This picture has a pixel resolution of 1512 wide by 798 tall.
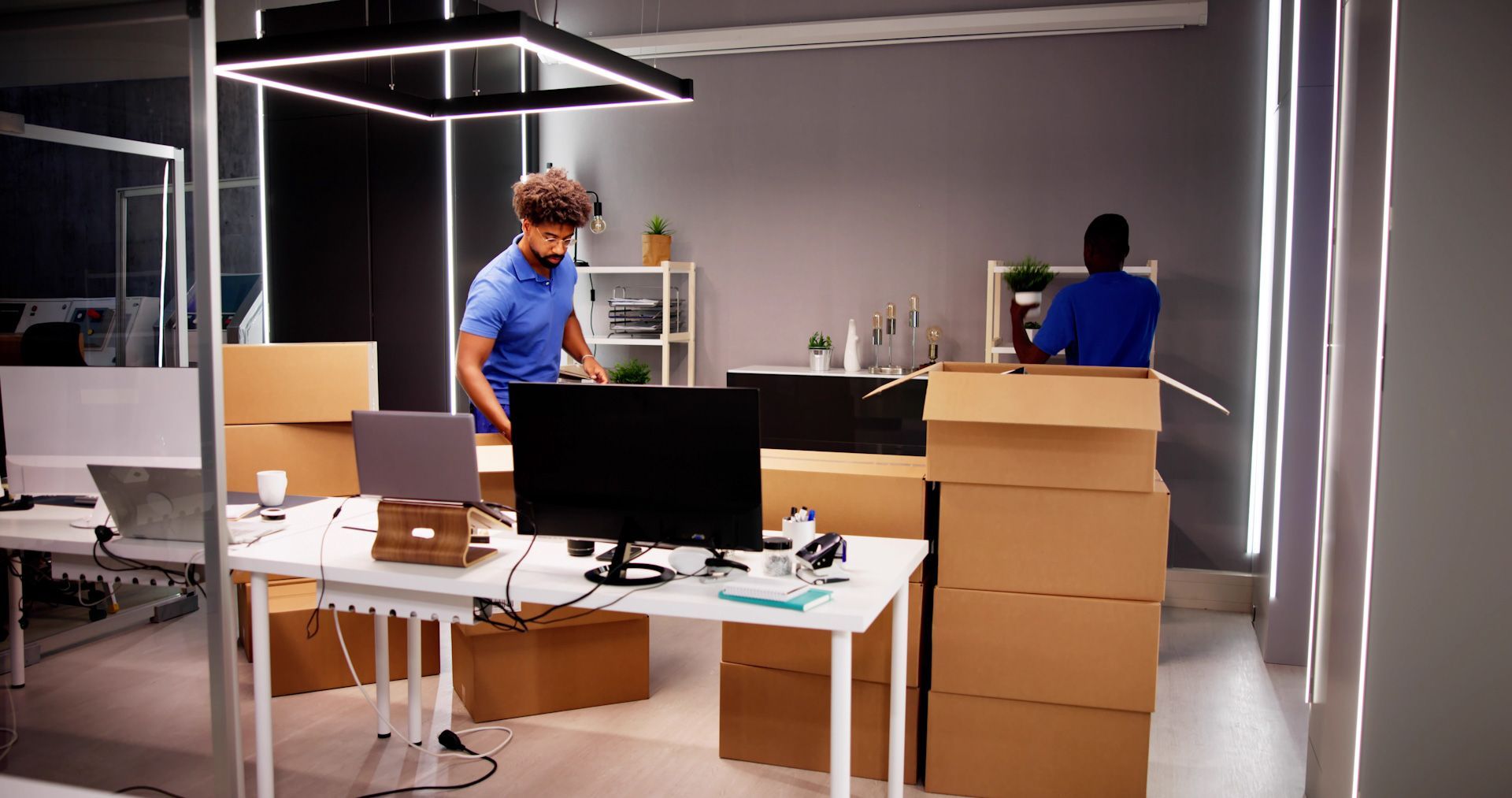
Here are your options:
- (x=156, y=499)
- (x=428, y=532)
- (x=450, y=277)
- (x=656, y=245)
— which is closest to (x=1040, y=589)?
(x=428, y=532)

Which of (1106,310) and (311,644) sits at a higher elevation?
(1106,310)

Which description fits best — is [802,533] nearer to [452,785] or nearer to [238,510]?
[452,785]

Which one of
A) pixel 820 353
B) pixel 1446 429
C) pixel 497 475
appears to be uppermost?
pixel 820 353

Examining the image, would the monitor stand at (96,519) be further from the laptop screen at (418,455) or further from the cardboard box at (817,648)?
the cardboard box at (817,648)

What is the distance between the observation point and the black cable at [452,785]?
9.07 feet

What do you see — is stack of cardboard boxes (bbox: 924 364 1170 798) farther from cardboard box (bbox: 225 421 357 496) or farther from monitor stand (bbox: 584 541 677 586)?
cardboard box (bbox: 225 421 357 496)

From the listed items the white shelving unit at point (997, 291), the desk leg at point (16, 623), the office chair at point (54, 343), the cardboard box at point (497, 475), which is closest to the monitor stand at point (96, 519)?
the desk leg at point (16, 623)

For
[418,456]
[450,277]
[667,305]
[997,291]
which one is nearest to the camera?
[418,456]

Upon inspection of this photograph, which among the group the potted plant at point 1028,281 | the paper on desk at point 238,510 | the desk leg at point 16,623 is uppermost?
the potted plant at point 1028,281

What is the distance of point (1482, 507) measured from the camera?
85.4 inches

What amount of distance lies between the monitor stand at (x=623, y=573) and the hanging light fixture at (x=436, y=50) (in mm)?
1290

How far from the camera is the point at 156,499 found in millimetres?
2121

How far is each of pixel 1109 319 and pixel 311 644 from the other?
3091mm

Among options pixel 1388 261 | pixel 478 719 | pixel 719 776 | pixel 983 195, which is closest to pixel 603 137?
pixel 983 195
